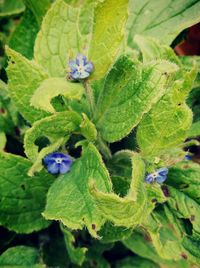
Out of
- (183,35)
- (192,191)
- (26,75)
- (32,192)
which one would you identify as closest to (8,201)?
(32,192)

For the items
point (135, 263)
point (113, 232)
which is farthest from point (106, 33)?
point (135, 263)

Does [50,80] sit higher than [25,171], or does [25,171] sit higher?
[50,80]

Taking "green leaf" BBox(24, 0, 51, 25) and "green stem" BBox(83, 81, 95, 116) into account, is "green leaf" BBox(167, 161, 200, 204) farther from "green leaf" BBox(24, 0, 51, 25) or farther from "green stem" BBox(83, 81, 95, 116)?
"green leaf" BBox(24, 0, 51, 25)

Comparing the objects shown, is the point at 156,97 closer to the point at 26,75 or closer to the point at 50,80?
the point at 50,80

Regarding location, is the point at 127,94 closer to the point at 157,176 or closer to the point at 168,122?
the point at 168,122

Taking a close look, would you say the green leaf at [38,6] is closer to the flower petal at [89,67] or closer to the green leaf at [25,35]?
the green leaf at [25,35]

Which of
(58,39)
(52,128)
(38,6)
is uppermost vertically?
(38,6)
